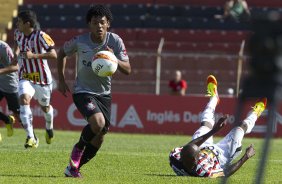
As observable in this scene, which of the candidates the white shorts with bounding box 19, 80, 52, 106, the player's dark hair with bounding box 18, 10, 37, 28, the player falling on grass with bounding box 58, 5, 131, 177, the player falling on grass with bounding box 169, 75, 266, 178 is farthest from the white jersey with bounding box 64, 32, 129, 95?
the white shorts with bounding box 19, 80, 52, 106

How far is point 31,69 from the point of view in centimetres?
1488

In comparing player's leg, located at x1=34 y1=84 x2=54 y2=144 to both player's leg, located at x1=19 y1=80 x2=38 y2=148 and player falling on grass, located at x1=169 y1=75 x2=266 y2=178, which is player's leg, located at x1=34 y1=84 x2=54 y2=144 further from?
player falling on grass, located at x1=169 y1=75 x2=266 y2=178

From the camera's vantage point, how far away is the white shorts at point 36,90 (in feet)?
47.0

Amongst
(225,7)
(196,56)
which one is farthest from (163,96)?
(225,7)

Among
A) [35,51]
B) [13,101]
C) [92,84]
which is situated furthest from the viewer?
[13,101]

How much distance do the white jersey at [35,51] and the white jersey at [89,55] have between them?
14.2ft

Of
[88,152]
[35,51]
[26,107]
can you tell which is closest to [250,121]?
[88,152]

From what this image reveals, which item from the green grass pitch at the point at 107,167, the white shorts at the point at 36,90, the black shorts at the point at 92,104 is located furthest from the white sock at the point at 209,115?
the white shorts at the point at 36,90

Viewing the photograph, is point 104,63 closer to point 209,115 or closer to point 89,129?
point 89,129

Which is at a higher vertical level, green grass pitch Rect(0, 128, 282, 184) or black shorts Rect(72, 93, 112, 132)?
black shorts Rect(72, 93, 112, 132)

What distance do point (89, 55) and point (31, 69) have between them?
5.37m

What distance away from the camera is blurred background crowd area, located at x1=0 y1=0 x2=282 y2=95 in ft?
79.3

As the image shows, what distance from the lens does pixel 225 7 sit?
2928cm

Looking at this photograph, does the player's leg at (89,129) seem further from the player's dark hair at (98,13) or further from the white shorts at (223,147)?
the white shorts at (223,147)
